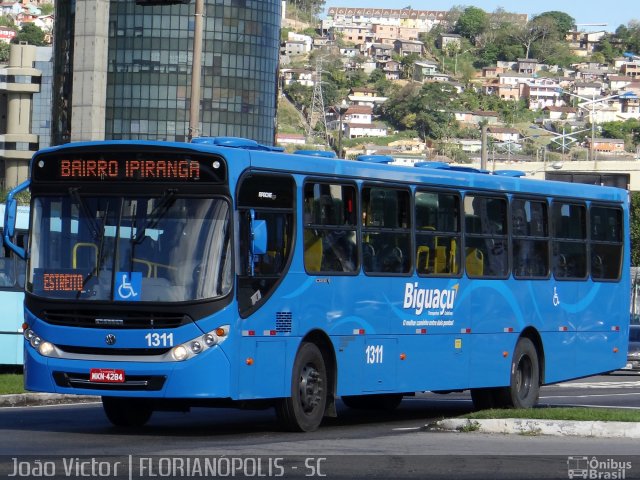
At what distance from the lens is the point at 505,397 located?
19.3 metres

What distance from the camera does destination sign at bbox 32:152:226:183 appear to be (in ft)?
48.1

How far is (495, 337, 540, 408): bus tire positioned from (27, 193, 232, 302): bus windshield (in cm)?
598

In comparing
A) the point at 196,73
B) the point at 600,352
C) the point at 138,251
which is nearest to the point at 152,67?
the point at 196,73

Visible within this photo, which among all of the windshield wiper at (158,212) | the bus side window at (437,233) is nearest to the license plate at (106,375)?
the windshield wiper at (158,212)

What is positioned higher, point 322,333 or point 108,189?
point 108,189

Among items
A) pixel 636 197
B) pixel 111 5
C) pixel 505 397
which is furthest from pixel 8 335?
pixel 111 5

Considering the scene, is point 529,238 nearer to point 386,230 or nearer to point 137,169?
point 386,230

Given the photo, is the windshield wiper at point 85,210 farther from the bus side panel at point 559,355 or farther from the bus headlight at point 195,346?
the bus side panel at point 559,355

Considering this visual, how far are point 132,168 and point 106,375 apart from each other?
2.03 meters

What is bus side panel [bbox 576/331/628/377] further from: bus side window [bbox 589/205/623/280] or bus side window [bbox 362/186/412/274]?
bus side window [bbox 362/186/412/274]

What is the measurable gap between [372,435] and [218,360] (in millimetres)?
2365

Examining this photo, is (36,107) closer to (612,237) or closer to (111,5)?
(111,5)

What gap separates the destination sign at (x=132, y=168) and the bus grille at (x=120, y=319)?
1321 mm

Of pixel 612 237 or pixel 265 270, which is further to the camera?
pixel 612 237
